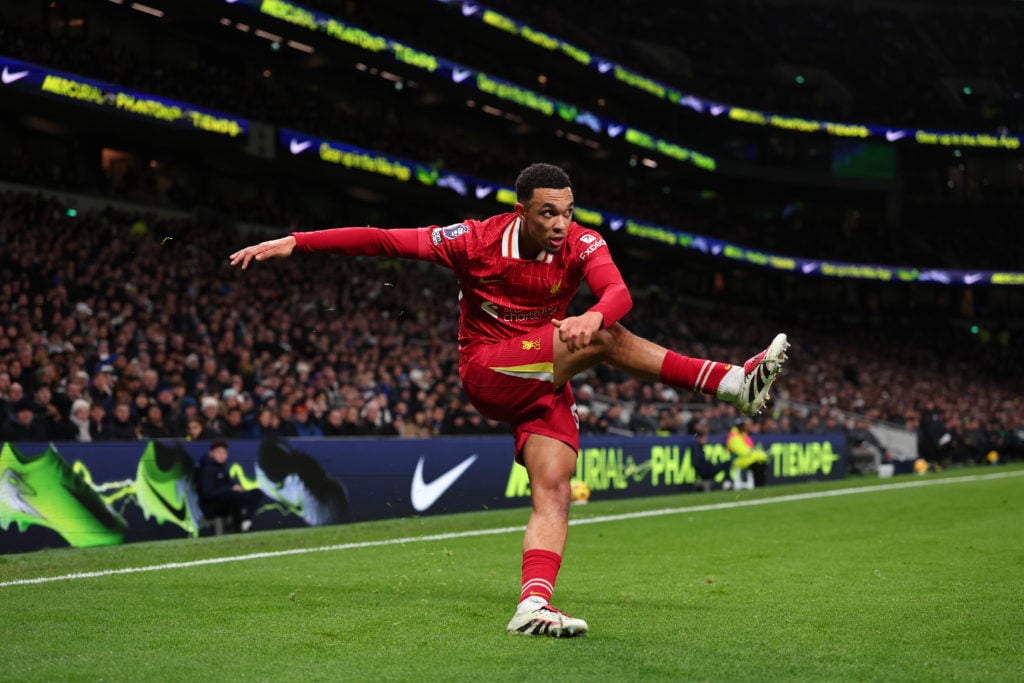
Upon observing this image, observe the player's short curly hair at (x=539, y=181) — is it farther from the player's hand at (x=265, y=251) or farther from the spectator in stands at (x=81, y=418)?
the spectator in stands at (x=81, y=418)

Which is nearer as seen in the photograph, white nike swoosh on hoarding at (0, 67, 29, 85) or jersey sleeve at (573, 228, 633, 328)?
jersey sleeve at (573, 228, 633, 328)

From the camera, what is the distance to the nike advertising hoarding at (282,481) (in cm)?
1247

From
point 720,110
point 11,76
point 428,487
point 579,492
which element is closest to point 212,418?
point 428,487

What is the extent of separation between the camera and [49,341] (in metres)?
17.1

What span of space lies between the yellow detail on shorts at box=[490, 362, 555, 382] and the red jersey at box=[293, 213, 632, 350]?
28 cm

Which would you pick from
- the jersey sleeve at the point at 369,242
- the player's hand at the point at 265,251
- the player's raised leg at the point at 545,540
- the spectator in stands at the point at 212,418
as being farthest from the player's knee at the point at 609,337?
the spectator in stands at the point at 212,418

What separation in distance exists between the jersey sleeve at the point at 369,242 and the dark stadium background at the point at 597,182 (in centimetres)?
1064

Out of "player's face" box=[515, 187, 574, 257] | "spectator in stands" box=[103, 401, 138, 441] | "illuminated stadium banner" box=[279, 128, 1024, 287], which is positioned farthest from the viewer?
"illuminated stadium banner" box=[279, 128, 1024, 287]

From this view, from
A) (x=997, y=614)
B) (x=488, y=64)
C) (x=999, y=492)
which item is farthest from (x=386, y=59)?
(x=997, y=614)

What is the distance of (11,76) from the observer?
73.2 ft

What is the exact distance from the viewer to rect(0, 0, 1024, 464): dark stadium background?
909 inches

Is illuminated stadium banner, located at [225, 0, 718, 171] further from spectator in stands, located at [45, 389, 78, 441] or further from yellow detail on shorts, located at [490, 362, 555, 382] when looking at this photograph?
yellow detail on shorts, located at [490, 362, 555, 382]

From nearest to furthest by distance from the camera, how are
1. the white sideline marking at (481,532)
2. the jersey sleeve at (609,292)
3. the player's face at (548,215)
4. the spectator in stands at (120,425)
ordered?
the jersey sleeve at (609,292) < the player's face at (548,215) < the white sideline marking at (481,532) < the spectator in stands at (120,425)

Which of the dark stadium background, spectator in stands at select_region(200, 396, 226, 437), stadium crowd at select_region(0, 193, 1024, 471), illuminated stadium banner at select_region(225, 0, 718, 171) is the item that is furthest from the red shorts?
illuminated stadium banner at select_region(225, 0, 718, 171)
